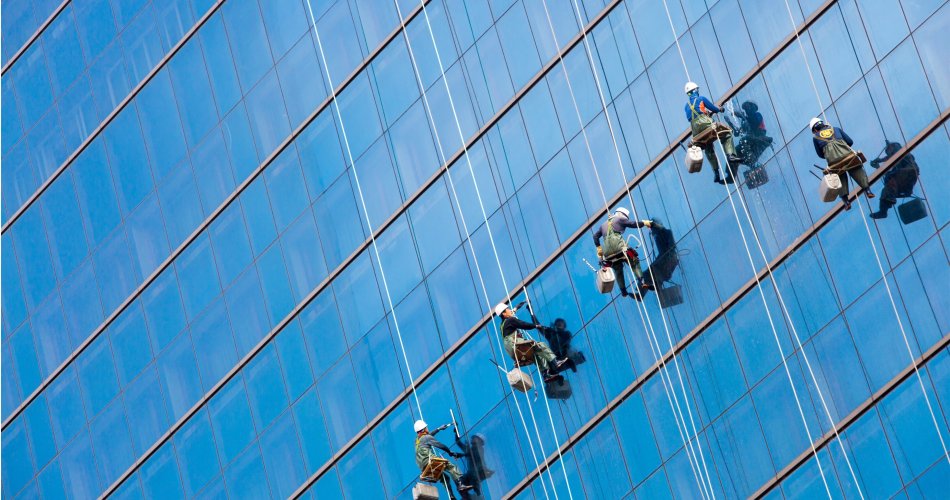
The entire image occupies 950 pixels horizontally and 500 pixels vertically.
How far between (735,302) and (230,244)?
13.3m

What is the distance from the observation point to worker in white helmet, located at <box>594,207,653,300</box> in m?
36.4

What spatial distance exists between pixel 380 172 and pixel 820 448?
11.6 metres

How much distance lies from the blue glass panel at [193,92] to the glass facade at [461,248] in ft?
0.24

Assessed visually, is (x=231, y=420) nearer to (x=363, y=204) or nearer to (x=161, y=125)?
(x=363, y=204)

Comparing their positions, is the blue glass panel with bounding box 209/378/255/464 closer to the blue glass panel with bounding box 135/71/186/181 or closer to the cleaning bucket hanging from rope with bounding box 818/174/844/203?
the blue glass panel with bounding box 135/71/186/181

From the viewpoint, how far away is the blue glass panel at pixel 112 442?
46.5 metres

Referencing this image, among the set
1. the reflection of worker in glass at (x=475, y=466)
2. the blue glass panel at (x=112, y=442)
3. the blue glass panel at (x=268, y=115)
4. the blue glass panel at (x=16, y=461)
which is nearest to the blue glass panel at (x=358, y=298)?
the reflection of worker in glass at (x=475, y=466)

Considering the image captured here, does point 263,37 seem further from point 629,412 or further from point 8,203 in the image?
point 629,412

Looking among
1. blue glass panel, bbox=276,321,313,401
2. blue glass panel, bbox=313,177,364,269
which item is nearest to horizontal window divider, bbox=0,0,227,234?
blue glass panel, bbox=313,177,364,269

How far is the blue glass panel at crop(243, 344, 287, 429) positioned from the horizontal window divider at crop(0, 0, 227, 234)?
7.61 metres

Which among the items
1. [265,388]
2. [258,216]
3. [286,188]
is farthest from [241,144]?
[265,388]

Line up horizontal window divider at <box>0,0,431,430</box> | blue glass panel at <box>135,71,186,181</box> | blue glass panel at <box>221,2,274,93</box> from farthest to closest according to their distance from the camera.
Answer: blue glass panel at <box>135,71,186,181</box> → blue glass panel at <box>221,2,274,93</box> → horizontal window divider at <box>0,0,431,430</box>

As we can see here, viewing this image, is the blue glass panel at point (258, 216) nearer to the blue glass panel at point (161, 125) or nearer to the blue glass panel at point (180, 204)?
the blue glass panel at point (180, 204)

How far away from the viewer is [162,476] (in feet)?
149
